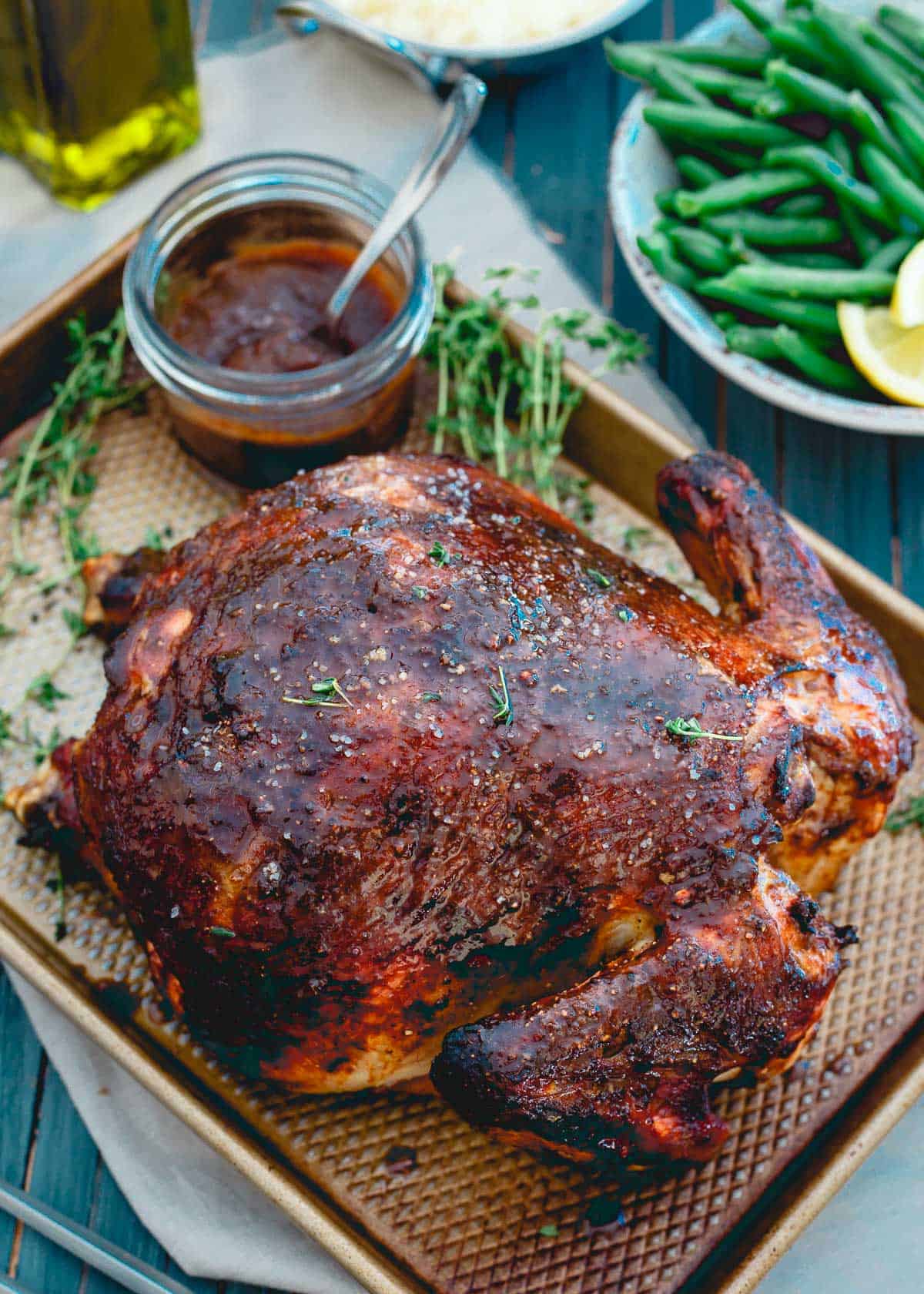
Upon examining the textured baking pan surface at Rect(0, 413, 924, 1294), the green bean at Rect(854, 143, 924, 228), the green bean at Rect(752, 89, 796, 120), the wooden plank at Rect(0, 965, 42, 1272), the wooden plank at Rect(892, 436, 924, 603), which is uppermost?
the green bean at Rect(752, 89, 796, 120)

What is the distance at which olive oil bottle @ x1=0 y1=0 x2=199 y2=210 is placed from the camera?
2.59m

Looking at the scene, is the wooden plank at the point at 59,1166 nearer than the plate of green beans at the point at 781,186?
Yes

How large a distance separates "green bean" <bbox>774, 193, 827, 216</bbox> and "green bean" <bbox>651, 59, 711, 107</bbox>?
288 mm

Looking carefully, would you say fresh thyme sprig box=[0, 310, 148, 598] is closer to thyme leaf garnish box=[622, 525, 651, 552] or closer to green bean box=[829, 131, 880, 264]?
thyme leaf garnish box=[622, 525, 651, 552]

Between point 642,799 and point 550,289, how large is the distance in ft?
5.46

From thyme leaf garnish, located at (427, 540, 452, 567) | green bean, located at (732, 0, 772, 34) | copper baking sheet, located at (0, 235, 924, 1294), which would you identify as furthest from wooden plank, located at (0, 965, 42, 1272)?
green bean, located at (732, 0, 772, 34)

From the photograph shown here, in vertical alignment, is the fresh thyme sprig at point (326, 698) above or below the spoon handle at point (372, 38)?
below

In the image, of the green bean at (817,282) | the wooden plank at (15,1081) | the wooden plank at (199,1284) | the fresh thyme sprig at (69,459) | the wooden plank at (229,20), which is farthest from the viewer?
the wooden plank at (229,20)

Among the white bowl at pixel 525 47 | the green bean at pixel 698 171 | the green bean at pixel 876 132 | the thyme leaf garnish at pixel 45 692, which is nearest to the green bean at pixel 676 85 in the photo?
the green bean at pixel 698 171

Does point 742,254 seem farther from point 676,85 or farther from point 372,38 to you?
point 372,38

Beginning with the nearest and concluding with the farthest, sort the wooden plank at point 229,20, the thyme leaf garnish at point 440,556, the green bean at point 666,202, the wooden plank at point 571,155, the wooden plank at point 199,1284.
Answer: the thyme leaf garnish at point 440,556
the wooden plank at point 199,1284
the green bean at point 666,202
the wooden plank at point 571,155
the wooden plank at point 229,20

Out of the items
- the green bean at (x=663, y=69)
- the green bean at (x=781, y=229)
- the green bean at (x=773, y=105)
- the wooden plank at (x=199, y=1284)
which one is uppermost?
the green bean at (x=663, y=69)

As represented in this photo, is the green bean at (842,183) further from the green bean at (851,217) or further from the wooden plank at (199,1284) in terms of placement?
the wooden plank at (199,1284)

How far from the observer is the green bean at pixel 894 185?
2.71m
